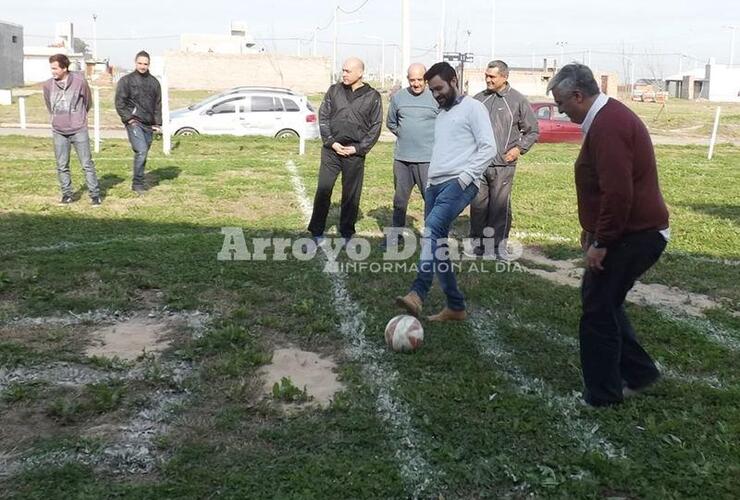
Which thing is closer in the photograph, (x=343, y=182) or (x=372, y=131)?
(x=372, y=131)

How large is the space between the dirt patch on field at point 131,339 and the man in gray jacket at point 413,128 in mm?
3133

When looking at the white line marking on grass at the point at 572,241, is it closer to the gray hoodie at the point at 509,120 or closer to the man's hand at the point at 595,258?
the gray hoodie at the point at 509,120

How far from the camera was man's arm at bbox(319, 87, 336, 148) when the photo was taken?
25.1 ft

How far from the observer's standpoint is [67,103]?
938 centimetres

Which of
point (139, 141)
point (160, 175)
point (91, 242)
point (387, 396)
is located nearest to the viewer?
point (387, 396)

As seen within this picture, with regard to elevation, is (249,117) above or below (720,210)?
above

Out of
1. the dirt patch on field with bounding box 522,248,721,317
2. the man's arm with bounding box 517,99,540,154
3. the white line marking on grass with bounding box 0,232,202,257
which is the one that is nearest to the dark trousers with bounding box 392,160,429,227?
the man's arm with bounding box 517,99,540,154

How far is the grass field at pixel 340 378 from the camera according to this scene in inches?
140

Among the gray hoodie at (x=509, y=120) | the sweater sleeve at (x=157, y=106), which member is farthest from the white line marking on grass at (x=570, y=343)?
the sweater sleeve at (x=157, y=106)

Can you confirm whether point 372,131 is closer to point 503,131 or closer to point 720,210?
point 503,131

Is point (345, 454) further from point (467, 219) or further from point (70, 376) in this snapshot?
point (467, 219)

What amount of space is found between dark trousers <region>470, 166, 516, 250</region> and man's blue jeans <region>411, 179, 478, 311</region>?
6.52 ft

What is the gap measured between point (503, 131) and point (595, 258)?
373 centimetres

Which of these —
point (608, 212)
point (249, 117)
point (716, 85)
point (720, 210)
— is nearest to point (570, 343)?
point (608, 212)
